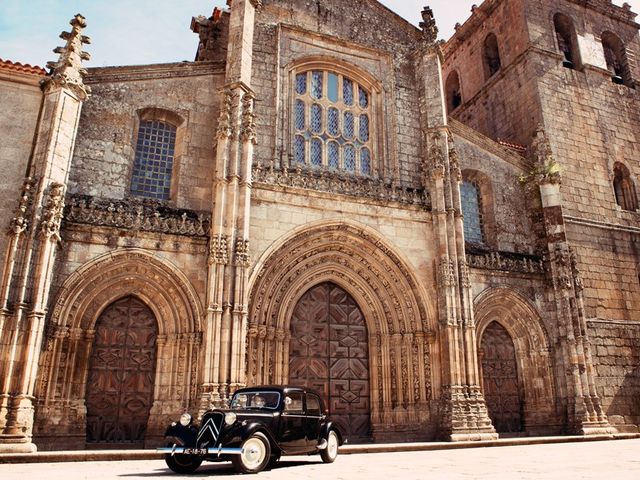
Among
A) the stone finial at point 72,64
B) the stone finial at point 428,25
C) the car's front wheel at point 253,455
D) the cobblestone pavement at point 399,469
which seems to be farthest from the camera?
the stone finial at point 428,25

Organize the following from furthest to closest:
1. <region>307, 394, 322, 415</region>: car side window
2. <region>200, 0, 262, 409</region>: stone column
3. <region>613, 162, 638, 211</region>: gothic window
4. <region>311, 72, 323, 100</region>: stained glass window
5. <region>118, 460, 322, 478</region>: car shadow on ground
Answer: <region>613, 162, 638, 211</region>: gothic window
<region>311, 72, 323, 100</region>: stained glass window
<region>200, 0, 262, 409</region>: stone column
<region>307, 394, 322, 415</region>: car side window
<region>118, 460, 322, 478</region>: car shadow on ground

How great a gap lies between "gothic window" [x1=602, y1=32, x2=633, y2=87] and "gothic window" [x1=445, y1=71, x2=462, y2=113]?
6800mm

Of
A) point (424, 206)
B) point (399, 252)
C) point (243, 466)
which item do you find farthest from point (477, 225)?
point (243, 466)

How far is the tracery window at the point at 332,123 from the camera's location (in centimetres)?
1741

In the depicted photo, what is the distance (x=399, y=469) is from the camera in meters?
8.45

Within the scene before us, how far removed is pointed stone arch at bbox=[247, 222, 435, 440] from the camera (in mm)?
14719

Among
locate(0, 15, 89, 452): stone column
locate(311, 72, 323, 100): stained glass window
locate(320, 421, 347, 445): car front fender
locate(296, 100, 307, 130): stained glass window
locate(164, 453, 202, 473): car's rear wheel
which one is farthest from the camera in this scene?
locate(311, 72, 323, 100): stained glass window

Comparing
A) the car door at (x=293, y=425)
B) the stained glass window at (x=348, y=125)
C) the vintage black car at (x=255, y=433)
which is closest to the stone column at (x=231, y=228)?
the vintage black car at (x=255, y=433)

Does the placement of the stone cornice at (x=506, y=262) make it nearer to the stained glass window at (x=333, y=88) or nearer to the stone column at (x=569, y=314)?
the stone column at (x=569, y=314)

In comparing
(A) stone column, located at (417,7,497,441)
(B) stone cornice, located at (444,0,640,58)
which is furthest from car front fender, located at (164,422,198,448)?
(B) stone cornice, located at (444,0,640,58)

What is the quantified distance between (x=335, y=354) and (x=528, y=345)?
6.53 metres

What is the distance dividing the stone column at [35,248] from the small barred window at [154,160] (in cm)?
208

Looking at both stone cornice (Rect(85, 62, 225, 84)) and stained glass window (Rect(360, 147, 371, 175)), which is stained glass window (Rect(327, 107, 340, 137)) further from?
stone cornice (Rect(85, 62, 225, 84))

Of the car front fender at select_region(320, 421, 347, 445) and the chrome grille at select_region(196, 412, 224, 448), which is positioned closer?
the chrome grille at select_region(196, 412, 224, 448)
